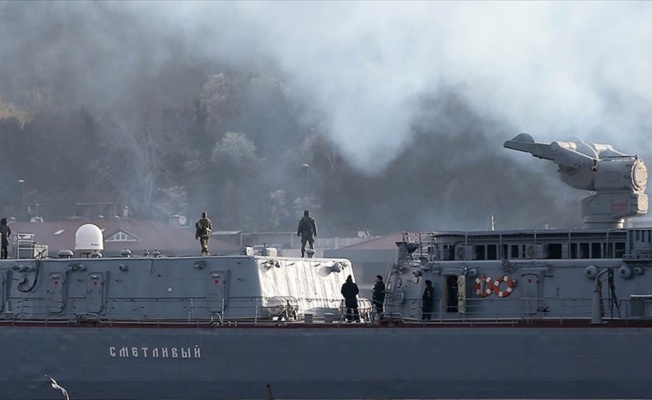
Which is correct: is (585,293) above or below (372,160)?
below

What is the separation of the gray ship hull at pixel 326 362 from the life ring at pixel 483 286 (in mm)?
1090

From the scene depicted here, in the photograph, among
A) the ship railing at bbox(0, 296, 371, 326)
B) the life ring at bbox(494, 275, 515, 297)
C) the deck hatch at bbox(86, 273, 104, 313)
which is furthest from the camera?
the deck hatch at bbox(86, 273, 104, 313)

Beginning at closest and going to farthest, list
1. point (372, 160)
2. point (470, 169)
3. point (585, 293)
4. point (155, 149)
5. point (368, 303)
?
point (585, 293) → point (368, 303) → point (470, 169) → point (372, 160) → point (155, 149)

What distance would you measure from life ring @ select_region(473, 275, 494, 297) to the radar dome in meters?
10.5

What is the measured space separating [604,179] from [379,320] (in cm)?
611

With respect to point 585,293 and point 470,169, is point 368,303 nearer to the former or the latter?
point 585,293

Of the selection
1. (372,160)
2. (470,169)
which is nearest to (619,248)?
(470,169)

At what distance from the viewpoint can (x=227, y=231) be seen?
68.6 meters

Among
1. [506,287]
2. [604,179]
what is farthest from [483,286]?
[604,179]

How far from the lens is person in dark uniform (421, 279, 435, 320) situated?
30578 mm

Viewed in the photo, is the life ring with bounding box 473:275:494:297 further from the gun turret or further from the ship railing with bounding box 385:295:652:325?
the gun turret

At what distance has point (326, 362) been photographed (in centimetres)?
3077

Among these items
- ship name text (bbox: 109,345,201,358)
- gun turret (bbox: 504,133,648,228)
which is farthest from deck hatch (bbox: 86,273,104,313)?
gun turret (bbox: 504,133,648,228)

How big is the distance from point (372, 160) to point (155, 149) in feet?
47.5
